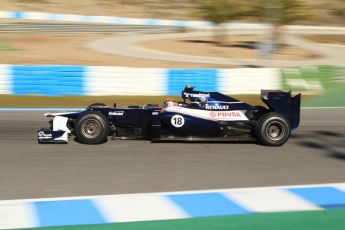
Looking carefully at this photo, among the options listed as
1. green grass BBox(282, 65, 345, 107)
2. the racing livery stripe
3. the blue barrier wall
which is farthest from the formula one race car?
green grass BBox(282, 65, 345, 107)

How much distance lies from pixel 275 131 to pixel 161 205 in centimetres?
395

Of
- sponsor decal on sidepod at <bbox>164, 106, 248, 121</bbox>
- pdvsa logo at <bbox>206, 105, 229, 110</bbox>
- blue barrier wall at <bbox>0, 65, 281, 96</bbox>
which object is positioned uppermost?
blue barrier wall at <bbox>0, 65, 281, 96</bbox>

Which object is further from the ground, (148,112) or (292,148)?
(148,112)

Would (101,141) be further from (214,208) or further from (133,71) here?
(133,71)

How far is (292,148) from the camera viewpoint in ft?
29.5

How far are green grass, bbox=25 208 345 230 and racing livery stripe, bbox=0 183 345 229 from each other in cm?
17

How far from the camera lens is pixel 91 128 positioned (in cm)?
879

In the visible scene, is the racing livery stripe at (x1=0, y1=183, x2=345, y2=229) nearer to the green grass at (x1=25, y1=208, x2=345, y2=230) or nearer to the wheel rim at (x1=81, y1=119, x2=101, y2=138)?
the green grass at (x1=25, y1=208, x2=345, y2=230)

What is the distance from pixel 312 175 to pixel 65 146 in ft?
12.5

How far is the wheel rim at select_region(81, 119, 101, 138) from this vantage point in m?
8.73

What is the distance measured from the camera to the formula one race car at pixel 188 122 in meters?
8.76

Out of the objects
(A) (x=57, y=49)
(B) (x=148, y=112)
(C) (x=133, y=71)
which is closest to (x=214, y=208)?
(B) (x=148, y=112)

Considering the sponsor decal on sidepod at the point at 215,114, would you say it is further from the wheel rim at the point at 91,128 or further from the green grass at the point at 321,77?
the green grass at the point at 321,77

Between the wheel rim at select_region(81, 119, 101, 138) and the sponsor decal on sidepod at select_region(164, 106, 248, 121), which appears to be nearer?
the wheel rim at select_region(81, 119, 101, 138)
